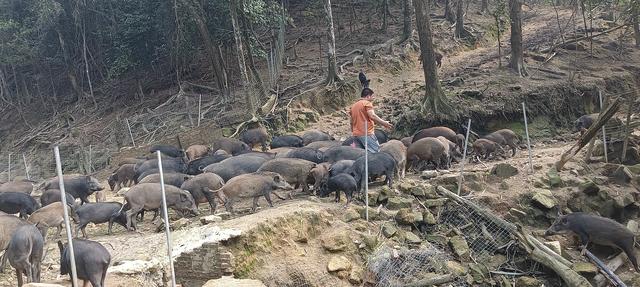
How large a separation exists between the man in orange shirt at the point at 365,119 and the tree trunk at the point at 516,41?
9878 mm

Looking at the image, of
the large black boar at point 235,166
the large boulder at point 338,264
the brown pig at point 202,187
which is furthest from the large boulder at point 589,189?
the brown pig at point 202,187

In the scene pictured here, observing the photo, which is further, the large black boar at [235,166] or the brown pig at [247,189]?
the large black boar at [235,166]

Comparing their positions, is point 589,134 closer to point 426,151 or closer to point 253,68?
point 426,151

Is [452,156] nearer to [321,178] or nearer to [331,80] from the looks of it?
[321,178]

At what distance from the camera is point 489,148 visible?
12.8 metres

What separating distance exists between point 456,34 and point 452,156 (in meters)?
13.7

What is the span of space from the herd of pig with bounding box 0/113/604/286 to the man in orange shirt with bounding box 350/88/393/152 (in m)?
0.36

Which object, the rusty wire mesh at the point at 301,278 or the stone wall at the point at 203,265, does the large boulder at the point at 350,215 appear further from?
the stone wall at the point at 203,265

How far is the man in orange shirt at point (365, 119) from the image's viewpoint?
10.1 metres

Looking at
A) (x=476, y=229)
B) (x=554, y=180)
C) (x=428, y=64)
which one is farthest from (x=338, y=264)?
(x=428, y=64)

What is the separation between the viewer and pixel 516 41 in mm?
18969

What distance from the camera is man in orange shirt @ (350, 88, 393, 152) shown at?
10102 millimetres

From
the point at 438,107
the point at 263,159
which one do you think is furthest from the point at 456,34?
the point at 263,159

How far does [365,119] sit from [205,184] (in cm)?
309
